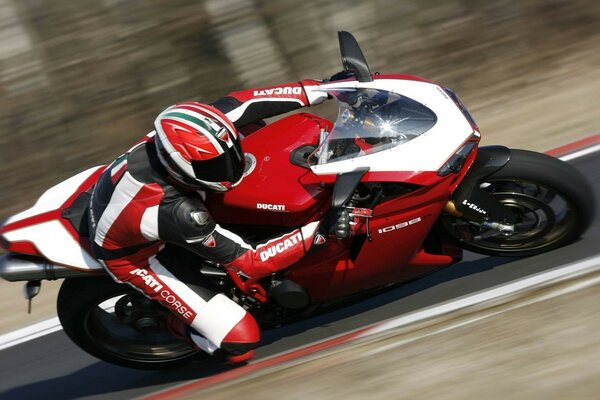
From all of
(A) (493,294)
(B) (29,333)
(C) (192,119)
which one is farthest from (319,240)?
(B) (29,333)

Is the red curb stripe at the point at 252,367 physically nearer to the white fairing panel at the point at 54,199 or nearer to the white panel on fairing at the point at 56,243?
the white panel on fairing at the point at 56,243

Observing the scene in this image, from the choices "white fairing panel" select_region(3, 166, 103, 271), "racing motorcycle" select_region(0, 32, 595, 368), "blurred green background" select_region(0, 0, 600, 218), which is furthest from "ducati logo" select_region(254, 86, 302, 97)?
"blurred green background" select_region(0, 0, 600, 218)

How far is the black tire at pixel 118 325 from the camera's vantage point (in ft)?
16.9

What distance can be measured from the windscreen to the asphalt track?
1231 mm

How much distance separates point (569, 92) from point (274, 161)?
14.7 feet

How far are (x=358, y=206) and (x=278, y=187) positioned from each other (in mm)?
454

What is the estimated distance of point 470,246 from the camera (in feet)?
16.9

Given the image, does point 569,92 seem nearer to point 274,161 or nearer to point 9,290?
point 274,161

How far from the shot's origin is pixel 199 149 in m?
4.28

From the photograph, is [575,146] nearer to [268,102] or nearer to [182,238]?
[268,102]

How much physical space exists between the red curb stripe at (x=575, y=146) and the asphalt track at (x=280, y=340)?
30.4 inches

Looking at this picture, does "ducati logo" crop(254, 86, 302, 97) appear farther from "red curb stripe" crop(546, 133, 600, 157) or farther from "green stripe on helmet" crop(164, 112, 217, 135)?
"red curb stripe" crop(546, 133, 600, 157)

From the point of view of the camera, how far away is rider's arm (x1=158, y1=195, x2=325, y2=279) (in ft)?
14.6

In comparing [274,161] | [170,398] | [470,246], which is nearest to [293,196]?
[274,161]
